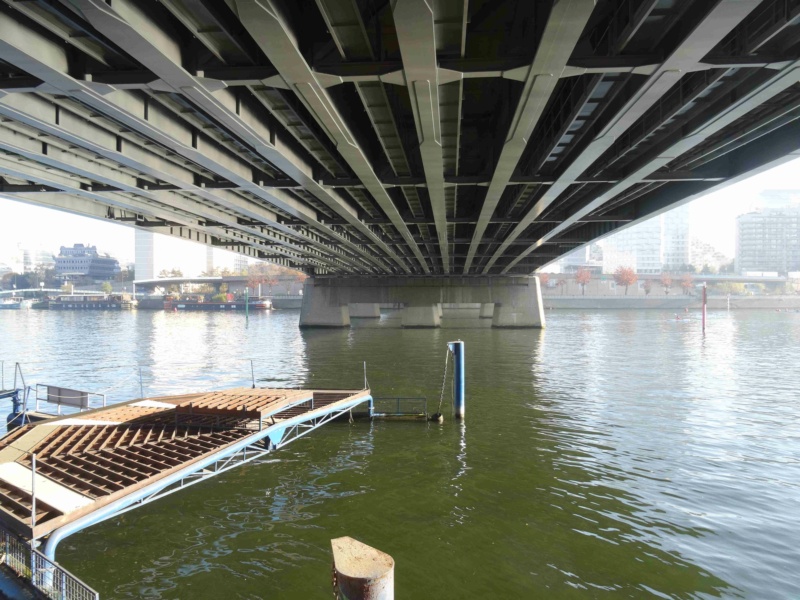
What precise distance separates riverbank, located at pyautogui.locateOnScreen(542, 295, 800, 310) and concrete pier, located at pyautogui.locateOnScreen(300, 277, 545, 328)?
79.4 meters

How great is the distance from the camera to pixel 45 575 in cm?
688

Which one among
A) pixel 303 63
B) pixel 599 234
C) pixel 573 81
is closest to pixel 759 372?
pixel 599 234

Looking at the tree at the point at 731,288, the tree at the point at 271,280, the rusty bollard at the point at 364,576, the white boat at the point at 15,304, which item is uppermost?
the tree at the point at 271,280

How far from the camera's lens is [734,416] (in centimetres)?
2197

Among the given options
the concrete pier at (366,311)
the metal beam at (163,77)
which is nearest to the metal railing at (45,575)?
the metal beam at (163,77)

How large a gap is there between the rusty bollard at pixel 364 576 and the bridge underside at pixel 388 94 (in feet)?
24.2

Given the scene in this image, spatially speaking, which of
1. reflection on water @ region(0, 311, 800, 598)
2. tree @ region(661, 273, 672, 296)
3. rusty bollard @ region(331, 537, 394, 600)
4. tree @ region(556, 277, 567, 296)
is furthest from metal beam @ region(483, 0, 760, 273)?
tree @ region(661, 273, 672, 296)

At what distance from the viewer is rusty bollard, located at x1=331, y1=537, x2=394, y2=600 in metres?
3.91

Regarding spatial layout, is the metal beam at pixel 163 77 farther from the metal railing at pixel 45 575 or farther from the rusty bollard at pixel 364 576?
the rusty bollard at pixel 364 576

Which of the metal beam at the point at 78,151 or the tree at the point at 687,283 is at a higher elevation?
the metal beam at the point at 78,151

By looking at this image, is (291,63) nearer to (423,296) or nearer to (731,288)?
(423,296)

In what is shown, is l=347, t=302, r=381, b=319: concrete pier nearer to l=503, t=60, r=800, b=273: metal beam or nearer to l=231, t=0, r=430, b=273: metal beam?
l=503, t=60, r=800, b=273: metal beam

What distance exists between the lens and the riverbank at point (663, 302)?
467ft

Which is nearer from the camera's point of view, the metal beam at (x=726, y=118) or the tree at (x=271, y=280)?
the metal beam at (x=726, y=118)
